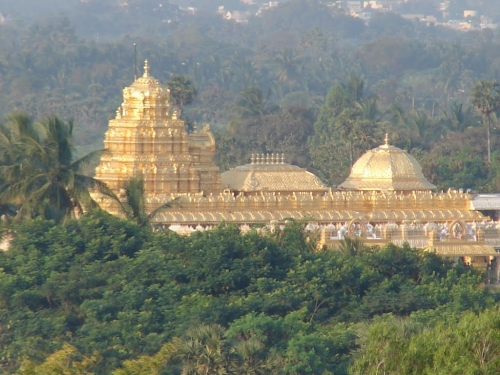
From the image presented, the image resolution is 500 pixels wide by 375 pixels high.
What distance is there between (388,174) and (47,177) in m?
10.5

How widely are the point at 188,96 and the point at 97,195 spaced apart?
95.7 feet

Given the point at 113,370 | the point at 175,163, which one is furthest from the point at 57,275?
the point at 175,163

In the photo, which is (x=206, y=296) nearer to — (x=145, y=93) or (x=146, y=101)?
(x=146, y=101)

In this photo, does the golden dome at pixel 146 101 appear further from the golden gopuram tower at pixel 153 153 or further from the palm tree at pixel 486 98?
the palm tree at pixel 486 98

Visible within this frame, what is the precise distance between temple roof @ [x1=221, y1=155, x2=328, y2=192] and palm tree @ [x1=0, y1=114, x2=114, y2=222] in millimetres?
6929

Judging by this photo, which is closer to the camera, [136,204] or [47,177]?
[47,177]

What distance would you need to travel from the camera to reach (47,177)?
45.3m

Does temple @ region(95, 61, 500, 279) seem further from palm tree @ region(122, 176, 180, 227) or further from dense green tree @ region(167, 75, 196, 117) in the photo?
dense green tree @ region(167, 75, 196, 117)

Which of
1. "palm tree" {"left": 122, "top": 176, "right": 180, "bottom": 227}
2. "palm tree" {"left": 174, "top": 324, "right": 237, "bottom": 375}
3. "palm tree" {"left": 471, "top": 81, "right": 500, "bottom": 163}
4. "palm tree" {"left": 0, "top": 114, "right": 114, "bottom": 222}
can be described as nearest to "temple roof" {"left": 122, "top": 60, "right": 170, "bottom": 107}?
"palm tree" {"left": 122, "top": 176, "right": 180, "bottom": 227}

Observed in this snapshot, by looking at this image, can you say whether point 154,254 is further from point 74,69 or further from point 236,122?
point 74,69

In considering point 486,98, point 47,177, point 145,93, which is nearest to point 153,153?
point 145,93

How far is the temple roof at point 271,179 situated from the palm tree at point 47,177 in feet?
22.7

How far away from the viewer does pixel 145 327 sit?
40.3 m

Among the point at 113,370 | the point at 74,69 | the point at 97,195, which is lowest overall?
the point at 113,370
